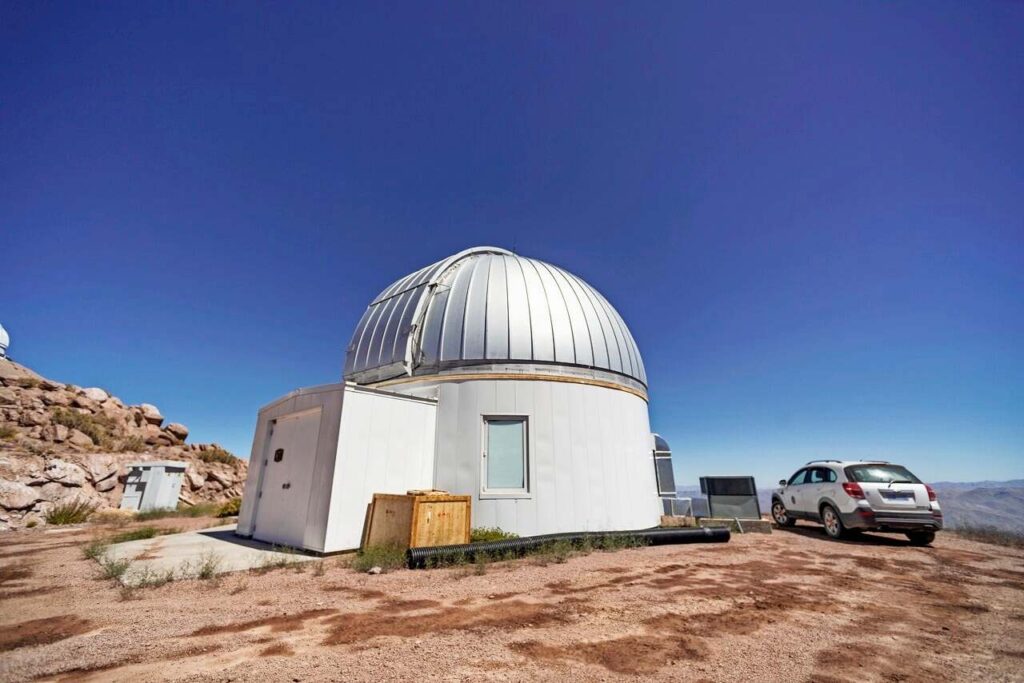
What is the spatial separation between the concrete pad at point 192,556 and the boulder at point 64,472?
27.1 feet

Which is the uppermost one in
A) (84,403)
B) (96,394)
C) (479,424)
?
(96,394)

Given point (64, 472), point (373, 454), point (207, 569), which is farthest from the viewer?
point (64, 472)

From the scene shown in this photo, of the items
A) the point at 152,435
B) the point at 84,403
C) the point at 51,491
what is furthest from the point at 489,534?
the point at 84,403

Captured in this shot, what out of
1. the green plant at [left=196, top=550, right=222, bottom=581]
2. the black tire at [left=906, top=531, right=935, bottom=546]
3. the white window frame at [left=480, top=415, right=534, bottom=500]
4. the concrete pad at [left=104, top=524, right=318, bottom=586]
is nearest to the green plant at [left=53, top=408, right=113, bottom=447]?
the concrete pad at [left=104, top=524, right=318, bottom=586]

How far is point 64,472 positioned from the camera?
1437cm

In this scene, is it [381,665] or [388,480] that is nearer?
[381,665]

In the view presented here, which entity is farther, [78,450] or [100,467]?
[78,450]

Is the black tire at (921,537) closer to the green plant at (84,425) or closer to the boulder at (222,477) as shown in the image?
the boulder at (222,477)

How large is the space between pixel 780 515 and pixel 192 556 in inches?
593

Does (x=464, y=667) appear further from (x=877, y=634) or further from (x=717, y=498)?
(x=717, y=498)

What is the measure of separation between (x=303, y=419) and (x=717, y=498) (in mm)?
11814

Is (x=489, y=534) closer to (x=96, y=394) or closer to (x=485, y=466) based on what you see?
(x=485, y=466)

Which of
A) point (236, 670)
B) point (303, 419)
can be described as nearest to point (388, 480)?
point (303, 419)

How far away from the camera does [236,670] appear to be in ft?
9.68
